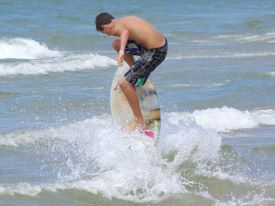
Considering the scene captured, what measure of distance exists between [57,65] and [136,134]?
38.7ft

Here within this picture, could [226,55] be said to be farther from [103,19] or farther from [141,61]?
[103,19]

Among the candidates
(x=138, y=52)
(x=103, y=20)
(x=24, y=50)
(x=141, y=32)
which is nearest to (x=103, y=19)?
(x=103, y=20)

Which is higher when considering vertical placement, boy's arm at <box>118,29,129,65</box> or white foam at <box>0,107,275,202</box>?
boy's arm at <box>118,29,129,65</box>

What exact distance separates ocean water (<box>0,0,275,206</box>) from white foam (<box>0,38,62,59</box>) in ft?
0.11

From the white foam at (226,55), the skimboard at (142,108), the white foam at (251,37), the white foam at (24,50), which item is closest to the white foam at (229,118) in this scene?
the skimboard at (142,108)

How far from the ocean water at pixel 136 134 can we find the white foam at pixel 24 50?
4cm

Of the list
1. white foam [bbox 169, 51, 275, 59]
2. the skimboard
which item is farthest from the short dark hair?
white foam [bbox 169, 51, 275, 59]

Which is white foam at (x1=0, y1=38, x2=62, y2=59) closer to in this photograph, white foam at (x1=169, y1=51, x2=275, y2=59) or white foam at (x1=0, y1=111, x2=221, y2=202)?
white foam at (x1=169, y1=51, x2=275, y2=59)

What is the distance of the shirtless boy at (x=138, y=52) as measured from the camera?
28.5ft

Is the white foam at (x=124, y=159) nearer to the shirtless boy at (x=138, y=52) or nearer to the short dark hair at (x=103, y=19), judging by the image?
the shirtless boy at (x=138, y=52)

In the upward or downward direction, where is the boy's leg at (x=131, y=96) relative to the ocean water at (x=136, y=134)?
upward

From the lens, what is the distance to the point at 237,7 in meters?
41.2

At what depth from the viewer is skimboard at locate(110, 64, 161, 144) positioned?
9242 millimetres

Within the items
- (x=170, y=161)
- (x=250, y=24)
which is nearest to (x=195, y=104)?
(x=170, y=161)
